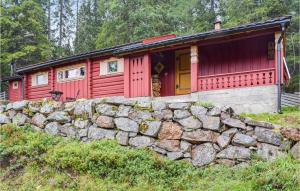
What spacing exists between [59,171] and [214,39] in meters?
6.86

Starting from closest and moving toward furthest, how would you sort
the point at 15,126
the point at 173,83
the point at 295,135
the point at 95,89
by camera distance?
the point at 295,135, the point at 15,126, the point at 173,83, the point at 95,89

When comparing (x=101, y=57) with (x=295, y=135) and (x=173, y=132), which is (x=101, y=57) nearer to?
(x=173, y=132)

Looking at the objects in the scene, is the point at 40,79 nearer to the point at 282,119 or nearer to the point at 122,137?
the point at 122,137

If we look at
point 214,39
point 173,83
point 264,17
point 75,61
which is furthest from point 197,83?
point 264,17

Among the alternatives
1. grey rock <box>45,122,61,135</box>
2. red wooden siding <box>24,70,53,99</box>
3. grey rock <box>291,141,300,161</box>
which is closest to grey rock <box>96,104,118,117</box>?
grey rock <box>45,122,61,135</box>

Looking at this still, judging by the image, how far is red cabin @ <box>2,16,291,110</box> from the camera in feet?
35.7

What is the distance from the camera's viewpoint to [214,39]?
1158 cm

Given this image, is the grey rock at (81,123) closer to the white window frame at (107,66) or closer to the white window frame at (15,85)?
the white window frame at (107,66)

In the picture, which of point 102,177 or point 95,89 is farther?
point 95,89

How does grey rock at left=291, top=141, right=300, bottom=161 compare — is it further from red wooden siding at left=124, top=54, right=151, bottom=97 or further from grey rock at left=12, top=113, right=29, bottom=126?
grey rock at left=12, top=113, right=29, bottom=126

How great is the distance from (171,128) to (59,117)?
3.52 m

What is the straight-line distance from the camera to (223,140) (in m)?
7.99

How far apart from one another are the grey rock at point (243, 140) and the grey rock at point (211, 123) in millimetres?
480

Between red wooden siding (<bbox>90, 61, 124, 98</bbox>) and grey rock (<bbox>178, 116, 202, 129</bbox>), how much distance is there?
21.3 feet
